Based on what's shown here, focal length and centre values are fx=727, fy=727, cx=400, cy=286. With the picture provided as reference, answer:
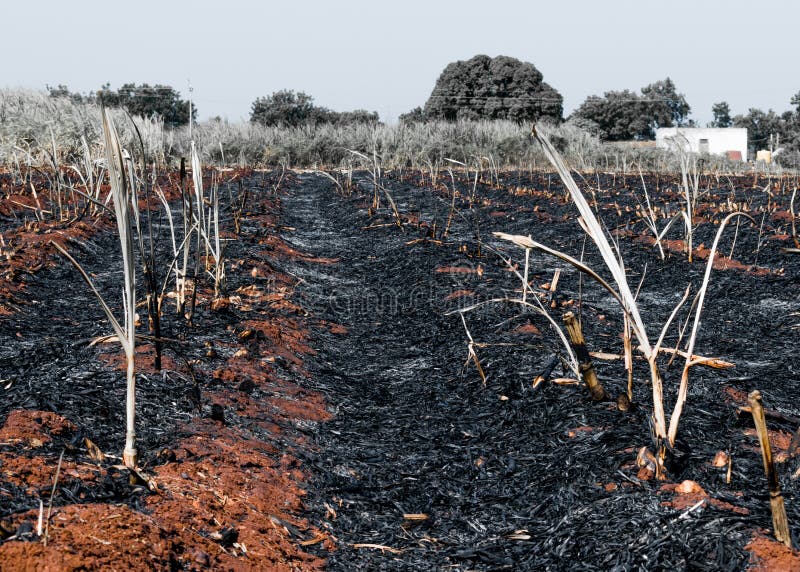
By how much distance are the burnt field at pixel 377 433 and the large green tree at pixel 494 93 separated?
3079 centimetres

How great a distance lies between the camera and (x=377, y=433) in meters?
3.12

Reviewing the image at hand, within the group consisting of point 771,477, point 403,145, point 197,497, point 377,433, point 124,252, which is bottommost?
point 377,433

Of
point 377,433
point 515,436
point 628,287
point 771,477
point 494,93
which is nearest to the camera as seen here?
point 771,477

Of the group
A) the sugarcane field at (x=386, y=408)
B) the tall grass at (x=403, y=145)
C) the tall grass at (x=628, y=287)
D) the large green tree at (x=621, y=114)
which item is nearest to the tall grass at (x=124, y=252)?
the sugarcane field at (x=386, y=408)

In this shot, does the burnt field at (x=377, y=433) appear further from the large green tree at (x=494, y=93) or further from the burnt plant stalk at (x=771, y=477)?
the large green tree at (x=494, y=93)

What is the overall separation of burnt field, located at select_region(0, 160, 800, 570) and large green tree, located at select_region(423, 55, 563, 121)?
101 feet

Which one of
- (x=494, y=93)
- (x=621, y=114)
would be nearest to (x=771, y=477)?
(x=494, y=93)

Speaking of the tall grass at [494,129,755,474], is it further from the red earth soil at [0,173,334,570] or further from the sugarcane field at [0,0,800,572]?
the red earth soil at [0,173,334,570]

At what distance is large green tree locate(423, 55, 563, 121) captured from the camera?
3509 cm

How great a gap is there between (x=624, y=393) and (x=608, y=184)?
12.9 metres

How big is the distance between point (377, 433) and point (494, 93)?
34.3m

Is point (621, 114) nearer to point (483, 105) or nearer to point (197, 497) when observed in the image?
point (483, 105)

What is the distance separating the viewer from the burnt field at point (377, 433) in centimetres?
191

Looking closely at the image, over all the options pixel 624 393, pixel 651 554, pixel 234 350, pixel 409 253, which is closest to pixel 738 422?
pixel 624 393
